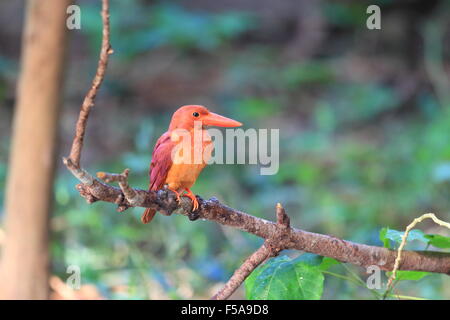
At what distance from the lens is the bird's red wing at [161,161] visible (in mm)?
1333

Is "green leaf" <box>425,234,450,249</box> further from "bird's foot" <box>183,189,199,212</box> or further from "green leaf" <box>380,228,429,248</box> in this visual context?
"bird's foot" <box>183,189,199,212</box>

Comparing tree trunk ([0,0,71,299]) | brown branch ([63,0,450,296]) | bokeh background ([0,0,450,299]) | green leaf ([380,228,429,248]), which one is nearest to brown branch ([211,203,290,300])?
brown branch ([63,0,450,296])

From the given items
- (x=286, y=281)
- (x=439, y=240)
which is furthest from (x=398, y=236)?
(x=286, y=281)

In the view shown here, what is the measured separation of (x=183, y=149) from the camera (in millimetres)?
1329

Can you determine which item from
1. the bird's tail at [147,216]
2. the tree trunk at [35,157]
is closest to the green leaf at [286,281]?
the bird's tail at [147,216]

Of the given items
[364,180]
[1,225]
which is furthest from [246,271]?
[364,180]

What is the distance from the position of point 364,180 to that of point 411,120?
121 cm

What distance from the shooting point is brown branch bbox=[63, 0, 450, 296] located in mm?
1165

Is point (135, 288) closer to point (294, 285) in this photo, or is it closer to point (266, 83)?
point (294, 285)

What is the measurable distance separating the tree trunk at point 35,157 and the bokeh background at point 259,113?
15.6 inches

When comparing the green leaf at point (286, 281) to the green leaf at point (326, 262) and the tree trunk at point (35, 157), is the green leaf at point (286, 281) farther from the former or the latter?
the tree trunk at point (35, 157)

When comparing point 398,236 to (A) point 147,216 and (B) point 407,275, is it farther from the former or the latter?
(A) point 147,216

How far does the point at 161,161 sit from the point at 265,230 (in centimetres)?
29

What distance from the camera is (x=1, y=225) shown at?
3139mm
